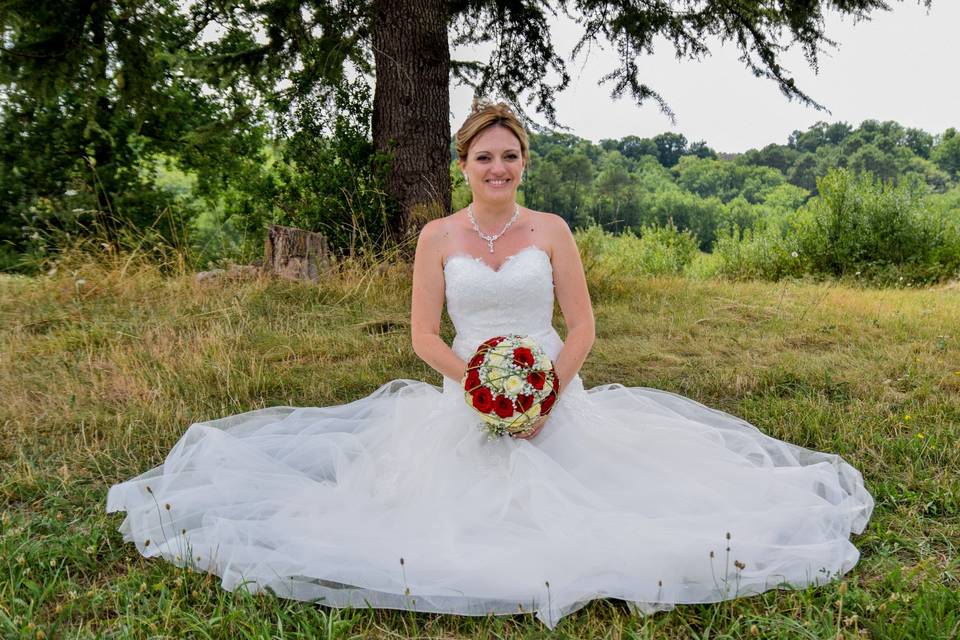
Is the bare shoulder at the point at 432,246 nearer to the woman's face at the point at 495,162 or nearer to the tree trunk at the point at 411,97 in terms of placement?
the woman's face at the point at 495,162

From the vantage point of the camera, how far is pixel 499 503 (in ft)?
8.45

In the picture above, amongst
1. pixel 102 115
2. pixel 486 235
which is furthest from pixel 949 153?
pixel 486 235

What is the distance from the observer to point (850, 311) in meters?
7.02

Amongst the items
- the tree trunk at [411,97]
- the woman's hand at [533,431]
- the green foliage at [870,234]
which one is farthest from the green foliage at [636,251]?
the woman's hand at [533,431]

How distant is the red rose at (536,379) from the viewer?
2.68m

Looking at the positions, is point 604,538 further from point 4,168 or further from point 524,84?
point 4,168

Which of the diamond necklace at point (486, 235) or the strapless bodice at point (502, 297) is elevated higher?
the diamond necklace at point (486, 235)

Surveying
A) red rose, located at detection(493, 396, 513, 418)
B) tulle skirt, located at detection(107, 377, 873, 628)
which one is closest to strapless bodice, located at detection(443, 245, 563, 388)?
tulle skirt, located at detection(107, 377, 873, 628)

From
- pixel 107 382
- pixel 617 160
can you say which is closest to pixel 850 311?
pixel 107 382

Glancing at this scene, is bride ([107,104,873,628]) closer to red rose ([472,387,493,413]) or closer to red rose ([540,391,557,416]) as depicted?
red rose ([540,391,557,416])

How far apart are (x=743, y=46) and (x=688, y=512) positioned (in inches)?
326

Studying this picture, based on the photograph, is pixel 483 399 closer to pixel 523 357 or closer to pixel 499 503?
pixel 523 357

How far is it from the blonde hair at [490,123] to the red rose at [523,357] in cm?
106

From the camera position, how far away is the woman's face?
3.10 meters
